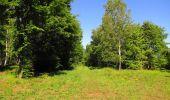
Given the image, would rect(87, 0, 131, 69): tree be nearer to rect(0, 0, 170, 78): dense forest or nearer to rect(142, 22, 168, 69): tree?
rect(0, 0, 170, 78): dense forest

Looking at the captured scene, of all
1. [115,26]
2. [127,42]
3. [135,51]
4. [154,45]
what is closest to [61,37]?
[115,26]

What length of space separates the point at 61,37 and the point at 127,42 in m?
22.6

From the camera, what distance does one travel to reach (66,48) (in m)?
50.5

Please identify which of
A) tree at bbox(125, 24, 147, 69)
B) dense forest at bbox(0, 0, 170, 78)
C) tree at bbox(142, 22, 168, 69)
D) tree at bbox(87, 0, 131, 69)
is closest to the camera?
dense forest at bbox(0, 0, 170, 78)

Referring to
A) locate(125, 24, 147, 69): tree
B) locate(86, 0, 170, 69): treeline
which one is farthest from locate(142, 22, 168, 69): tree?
locate(125, 24, 147, 69): tree

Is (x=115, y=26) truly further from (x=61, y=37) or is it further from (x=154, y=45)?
(x=154, y=45)

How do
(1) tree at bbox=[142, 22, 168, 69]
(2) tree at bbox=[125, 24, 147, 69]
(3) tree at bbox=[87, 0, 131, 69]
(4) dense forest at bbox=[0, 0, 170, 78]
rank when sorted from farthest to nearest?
(1) tree at bbox=[142, 22, 168, 69], (2) tree at bbox=[125, 24, 147, 69], (3) tree at bbox=[87, 0, 131, 69], (4) dense forest at bbox=[0, 0, 170, 78]

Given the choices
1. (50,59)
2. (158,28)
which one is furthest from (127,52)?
(50,59)

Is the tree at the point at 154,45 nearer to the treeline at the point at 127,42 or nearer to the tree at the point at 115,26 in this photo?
the treeline at the point at 127,42

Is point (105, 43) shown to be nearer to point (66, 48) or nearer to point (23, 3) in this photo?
point (66, 48)

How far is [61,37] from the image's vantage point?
45.5 meters

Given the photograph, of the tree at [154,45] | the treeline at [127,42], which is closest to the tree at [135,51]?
the treeline at [127,42]

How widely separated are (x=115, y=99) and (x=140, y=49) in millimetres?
54564

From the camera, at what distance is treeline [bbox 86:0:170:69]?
194 feet
